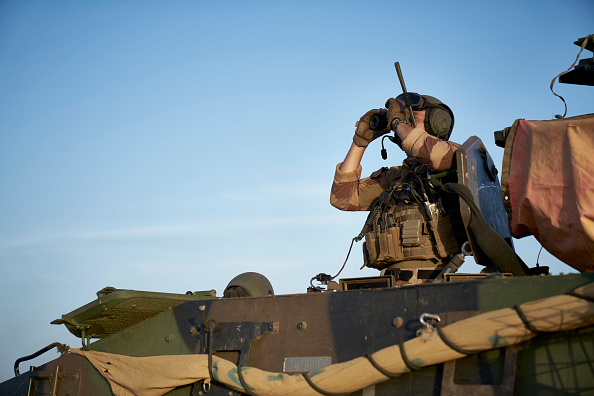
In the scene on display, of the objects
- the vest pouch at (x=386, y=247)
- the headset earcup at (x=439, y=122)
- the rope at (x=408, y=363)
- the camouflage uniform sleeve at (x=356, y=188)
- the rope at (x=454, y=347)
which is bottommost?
the rope at (x=408, y=363)

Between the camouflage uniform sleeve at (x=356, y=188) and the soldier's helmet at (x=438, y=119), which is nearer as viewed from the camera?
the soldier's helmet at (x=438, y=119)

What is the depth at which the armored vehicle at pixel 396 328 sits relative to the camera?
12.5 ft

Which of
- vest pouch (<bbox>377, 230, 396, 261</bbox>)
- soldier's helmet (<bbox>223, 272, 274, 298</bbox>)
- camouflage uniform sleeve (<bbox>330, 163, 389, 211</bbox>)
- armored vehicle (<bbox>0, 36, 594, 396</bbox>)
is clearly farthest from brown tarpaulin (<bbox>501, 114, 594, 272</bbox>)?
camouflage uniform sleeve (<bbox>330, 163, 389, 211</bbox>)

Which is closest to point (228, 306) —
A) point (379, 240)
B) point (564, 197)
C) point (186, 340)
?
point (186, 340)

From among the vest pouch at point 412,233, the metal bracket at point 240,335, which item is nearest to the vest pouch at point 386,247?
the vest pouch at point 412,233

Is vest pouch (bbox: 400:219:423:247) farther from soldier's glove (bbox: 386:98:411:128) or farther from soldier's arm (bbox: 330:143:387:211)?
soldier's arm (bbox: 330:143:387:211)

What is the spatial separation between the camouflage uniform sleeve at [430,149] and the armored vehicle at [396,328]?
188 millimetres

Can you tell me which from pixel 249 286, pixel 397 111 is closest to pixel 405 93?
pixel 397 111

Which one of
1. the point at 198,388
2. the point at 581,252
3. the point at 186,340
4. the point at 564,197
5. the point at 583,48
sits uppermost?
the point at 583,48

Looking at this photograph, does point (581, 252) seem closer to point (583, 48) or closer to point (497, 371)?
point (497, 371)

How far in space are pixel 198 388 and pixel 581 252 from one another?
2.69 m

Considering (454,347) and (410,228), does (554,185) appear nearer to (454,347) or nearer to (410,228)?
(454,347)

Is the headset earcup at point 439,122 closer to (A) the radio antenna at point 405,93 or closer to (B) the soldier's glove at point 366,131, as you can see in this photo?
(A) the radio antenna at point 405,93

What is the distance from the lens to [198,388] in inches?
197
